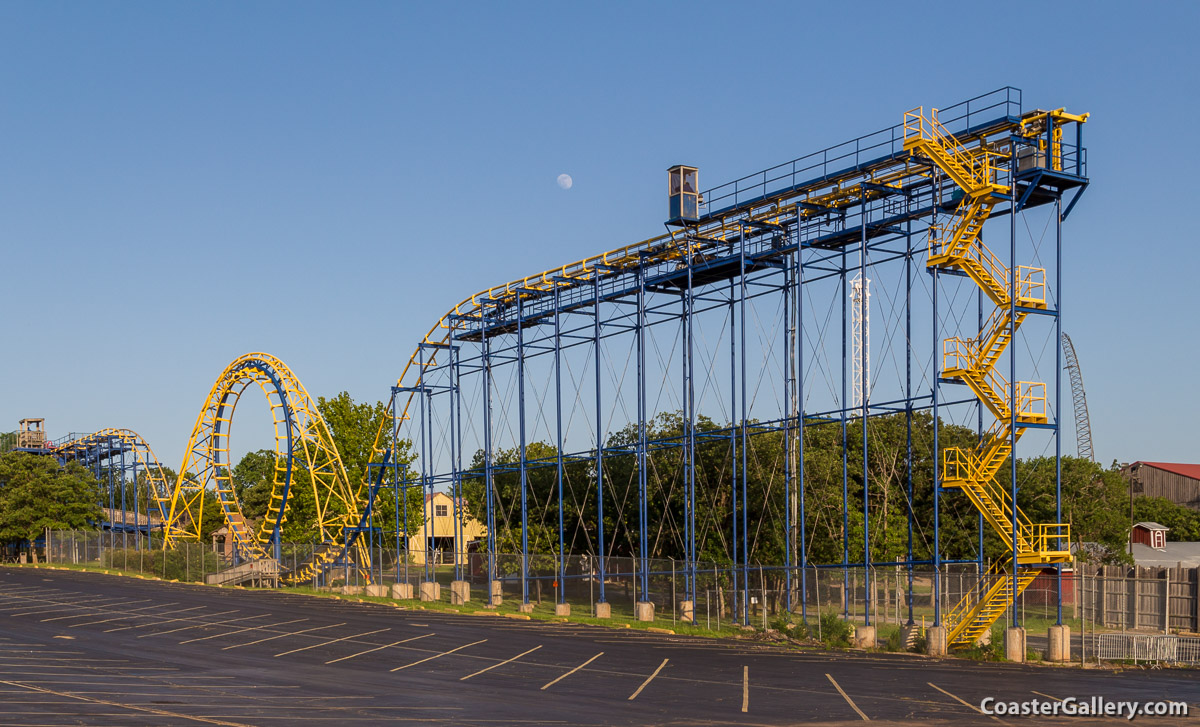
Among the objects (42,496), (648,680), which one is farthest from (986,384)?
(42,496)

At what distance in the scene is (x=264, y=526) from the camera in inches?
2729

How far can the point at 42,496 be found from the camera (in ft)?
267

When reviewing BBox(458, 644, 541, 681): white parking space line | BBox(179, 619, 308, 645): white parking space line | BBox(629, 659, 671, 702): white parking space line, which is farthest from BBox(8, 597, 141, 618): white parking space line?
BBox(629, 659, 671, 702): white parking space line

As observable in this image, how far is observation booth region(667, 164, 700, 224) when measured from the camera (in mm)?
42938

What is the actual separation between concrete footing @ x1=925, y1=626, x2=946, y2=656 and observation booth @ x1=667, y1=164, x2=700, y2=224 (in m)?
16.9

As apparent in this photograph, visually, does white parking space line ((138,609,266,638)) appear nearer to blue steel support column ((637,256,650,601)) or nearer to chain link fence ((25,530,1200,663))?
chain link fence ((25,530,1200,663))

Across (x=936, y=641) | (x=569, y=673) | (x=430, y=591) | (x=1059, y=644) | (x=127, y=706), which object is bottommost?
(x=430, y=591)

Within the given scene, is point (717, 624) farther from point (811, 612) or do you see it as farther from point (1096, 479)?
point (1096, 479)

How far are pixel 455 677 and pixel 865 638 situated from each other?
14703 mm

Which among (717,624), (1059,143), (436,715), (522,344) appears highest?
(1059,143)

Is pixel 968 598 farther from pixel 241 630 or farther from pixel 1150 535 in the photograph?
pixel 1150 535

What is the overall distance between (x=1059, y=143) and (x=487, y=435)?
1127 inches

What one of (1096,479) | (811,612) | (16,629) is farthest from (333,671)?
(1096,479)

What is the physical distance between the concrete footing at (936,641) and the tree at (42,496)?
2594 inches
